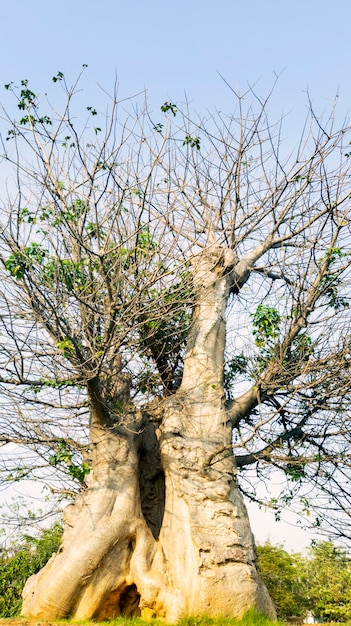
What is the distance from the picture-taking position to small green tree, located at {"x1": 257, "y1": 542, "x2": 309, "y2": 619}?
1636cm

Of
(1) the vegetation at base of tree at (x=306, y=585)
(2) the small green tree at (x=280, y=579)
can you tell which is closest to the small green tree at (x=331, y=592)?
(1) the vegetation at base of tree at (x=306, y=585)

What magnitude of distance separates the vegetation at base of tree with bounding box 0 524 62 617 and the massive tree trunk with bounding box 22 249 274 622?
3730 millimetres

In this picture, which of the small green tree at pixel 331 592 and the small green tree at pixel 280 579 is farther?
the small green tree at pixel 331 592

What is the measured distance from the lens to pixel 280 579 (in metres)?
17.2

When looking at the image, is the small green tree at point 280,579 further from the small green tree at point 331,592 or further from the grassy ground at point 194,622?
the grassy ground at point 194,622

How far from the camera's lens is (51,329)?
6.20 meters

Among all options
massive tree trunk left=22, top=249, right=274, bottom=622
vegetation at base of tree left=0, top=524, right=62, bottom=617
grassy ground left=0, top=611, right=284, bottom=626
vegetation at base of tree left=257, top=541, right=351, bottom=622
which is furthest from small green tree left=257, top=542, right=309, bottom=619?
grassy ground left=0, top=611, right=284, bottom=626

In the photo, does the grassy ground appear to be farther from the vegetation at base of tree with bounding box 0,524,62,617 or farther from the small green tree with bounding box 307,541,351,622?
the small green tree with bounding box 307,541,351,622

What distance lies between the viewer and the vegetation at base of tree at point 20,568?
1128 cm

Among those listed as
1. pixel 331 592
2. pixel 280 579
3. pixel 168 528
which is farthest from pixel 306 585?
pixel 168 528

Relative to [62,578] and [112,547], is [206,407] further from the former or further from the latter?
[62,578]

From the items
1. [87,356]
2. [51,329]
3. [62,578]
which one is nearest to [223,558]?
[62,578]

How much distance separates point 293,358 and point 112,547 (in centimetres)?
335

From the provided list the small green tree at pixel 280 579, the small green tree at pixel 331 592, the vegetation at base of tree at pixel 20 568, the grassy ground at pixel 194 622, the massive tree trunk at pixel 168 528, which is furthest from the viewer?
the small green tree at pixel 331 592
